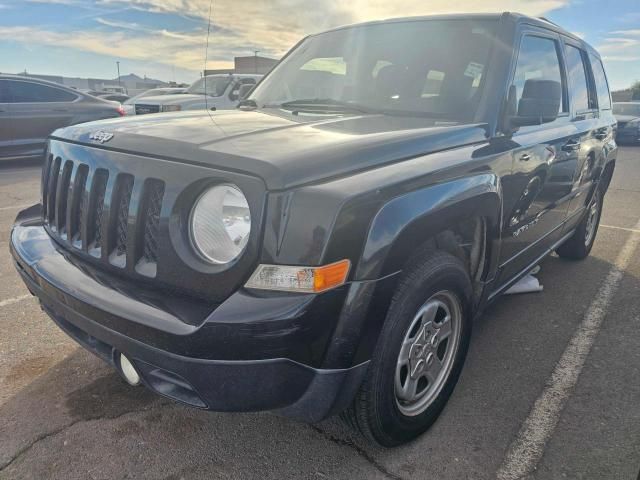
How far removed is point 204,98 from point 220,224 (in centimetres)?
955

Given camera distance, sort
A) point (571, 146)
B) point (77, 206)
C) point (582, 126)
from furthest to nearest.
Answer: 1. point (582, 126)
2. point (571, 146)
3. point (77, 206)

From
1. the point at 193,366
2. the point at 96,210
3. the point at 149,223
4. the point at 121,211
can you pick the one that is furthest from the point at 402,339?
the point at 96,210

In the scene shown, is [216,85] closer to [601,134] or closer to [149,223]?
[601,134]

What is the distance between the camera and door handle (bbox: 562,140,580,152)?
332 cm

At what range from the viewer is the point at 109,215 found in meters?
1.96

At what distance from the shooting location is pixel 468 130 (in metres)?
2.43

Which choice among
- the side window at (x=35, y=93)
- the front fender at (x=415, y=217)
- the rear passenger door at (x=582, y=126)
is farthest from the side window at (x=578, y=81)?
the side window at (x=35, y=93)

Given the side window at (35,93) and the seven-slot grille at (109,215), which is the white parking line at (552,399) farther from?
the side window at (35,93)

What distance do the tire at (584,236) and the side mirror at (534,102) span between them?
222 cm

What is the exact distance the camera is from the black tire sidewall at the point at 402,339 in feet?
6.29

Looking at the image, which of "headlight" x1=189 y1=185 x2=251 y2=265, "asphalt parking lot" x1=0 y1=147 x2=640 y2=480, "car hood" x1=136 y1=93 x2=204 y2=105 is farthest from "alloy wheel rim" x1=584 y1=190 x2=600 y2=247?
"car hood" x1=136 y1=93 x2=204 y2=105

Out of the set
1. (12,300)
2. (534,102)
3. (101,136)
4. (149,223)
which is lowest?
(12,300)

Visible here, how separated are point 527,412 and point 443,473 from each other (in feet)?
2.25

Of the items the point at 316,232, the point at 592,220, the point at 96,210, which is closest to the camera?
the point at 316,232
